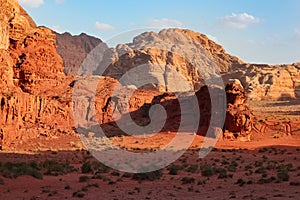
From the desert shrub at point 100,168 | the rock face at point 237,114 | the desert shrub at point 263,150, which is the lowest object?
the desert shrub at point 263,150

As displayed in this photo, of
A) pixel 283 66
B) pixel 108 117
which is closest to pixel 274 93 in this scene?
pixel 283 66

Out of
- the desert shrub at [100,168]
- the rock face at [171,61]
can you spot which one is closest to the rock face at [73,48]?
the rock face at [171,61]

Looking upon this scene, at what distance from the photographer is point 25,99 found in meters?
35.3

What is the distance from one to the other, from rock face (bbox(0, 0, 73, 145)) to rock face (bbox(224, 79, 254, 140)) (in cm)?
1403

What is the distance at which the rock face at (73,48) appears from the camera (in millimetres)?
111356

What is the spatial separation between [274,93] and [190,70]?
66.1 ft

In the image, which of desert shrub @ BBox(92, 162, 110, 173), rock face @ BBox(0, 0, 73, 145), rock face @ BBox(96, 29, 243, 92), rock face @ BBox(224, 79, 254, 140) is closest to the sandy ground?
desert shrub @ BBox(92, 162, 110, 173)

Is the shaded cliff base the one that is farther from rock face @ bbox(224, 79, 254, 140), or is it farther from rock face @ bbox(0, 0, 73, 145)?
rock face @ bbox(224, 79, 254, 140)

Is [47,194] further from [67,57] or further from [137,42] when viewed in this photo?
[137,42]

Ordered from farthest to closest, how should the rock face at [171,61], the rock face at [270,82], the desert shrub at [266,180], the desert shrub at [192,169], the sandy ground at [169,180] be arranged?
the rock face at [270,82], the rock face at [171,61], the desert shrub at [192,169], the desert shrub at [266,180], the sandy ground at [169,180]

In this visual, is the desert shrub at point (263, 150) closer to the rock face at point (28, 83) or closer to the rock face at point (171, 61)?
the rock face at point (28, 83)

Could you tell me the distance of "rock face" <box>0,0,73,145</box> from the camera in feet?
108

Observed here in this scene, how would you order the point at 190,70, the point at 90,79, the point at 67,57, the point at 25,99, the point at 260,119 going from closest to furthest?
the point at 25,99, the point at 260,119, the point at 90,79, the point at 190,70, the point at 67,57

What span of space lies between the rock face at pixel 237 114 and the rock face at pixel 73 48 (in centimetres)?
6935
